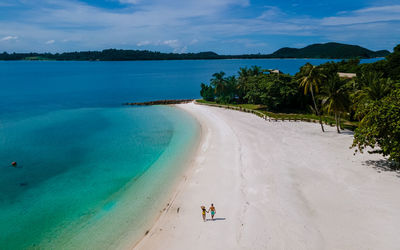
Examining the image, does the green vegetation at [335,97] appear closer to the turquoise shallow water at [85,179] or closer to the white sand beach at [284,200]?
the white sand beach at [284,200]

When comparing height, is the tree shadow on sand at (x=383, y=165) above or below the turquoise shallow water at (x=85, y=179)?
above

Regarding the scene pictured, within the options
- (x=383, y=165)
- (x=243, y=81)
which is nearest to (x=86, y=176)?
(x=383, y=165)

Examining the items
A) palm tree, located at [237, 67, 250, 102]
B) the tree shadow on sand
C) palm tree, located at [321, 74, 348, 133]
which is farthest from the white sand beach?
palm tree, located at [237, 67, 250, 102]

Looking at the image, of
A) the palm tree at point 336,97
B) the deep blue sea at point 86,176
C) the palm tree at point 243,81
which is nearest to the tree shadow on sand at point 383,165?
the palm tree at point 336,97

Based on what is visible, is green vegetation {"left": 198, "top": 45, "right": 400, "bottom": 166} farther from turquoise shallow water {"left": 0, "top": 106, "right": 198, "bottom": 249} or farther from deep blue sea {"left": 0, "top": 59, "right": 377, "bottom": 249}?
turquoise shallow water {"left": 0, "top": 106, "right": 198, "bottom": 249}

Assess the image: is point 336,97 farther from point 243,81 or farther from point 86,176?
point 86,176

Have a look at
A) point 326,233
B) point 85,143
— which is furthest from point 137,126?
point 326,233
